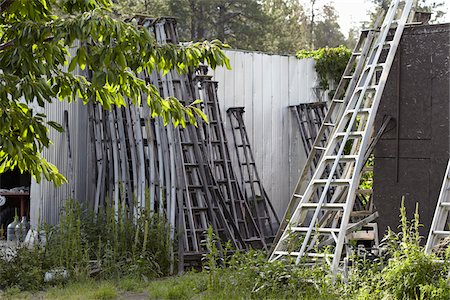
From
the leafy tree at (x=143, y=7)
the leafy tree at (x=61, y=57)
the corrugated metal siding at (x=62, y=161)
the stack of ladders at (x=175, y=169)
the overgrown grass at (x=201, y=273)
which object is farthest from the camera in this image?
the leafy tree at (x=143, y=7)

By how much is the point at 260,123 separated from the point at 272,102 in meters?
0.59

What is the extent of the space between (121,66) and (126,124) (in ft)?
25.4

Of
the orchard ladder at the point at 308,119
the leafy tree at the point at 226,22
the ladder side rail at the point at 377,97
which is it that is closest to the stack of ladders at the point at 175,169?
the ladder side rail at the point at 377,97

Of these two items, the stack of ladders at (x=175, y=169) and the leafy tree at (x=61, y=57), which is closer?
the leafy tree at (x=61, y=57)

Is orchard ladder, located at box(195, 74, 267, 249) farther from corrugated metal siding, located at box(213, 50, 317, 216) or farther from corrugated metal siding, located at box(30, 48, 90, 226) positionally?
corrugated metal siding, located at box(30, 48, 90, 226)

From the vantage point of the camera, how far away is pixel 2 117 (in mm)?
5047

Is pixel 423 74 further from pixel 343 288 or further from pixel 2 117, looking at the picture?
pixel 2 117

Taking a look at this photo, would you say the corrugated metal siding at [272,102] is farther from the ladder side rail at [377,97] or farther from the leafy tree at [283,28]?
the leafy tree at [283,28]

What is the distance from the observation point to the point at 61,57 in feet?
17.4

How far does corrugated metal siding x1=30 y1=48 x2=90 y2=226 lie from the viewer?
1344 centimetres

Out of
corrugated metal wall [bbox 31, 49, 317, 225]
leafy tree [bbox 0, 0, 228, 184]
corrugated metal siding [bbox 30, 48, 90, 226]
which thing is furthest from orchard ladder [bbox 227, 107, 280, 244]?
leafy tree [bbox 0, 0, 228, 184]

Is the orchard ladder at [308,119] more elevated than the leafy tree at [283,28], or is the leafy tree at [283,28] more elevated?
the leafy tree at [283,28]

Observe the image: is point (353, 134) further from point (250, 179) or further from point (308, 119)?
point (308, 119)

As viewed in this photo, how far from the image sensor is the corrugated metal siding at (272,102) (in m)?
15.2
